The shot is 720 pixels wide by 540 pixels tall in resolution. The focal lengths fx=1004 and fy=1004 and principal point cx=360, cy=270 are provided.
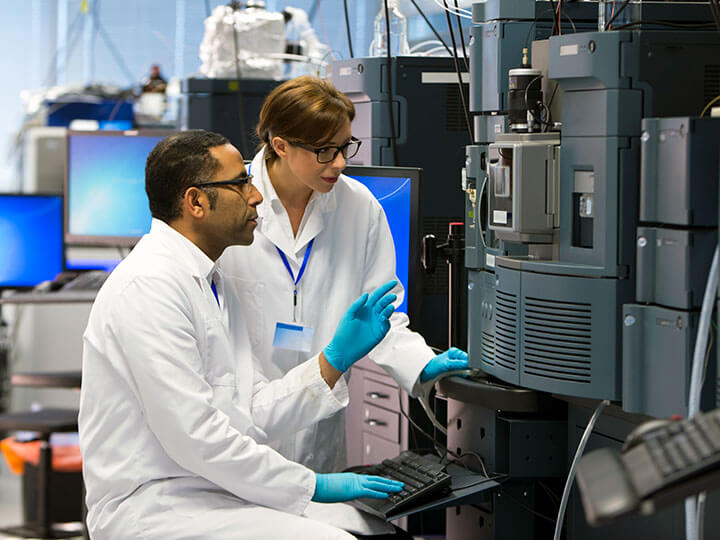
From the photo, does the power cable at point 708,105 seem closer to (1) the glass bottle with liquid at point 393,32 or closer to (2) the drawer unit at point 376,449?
(2) the drawer unit at point 376,449

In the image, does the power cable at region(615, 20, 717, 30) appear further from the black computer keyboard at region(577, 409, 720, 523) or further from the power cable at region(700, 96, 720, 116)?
the black computer keyboard at region(577, 409, 720, 523)

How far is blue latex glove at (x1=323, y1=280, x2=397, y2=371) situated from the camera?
1844 mm

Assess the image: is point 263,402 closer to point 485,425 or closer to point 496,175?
point 485,425

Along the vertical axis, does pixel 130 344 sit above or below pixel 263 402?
above

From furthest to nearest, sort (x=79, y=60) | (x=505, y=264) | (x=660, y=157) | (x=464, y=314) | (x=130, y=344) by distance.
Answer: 1. (x=79, y=60)
2. (x=464, y=314)
3. (x=505, y=264)
4. (x=130, y=344)
5. (x=660, y=157)

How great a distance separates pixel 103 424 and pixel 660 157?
0.97 m

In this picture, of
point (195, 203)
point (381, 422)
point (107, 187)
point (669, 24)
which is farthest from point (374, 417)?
point (107, 187)

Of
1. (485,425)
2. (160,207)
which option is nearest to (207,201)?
(160,207)

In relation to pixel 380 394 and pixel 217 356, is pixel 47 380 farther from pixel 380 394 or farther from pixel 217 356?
pixel 217 356

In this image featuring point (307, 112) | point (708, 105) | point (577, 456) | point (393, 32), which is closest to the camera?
point (708, 105)

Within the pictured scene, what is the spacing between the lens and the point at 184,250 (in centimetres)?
173

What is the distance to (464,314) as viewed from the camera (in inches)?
88.3

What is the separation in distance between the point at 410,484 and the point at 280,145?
2.41ft

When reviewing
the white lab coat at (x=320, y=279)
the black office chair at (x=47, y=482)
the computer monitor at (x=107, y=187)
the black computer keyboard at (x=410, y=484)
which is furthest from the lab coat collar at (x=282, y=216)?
the computer monitor at (x=107, y=187)
